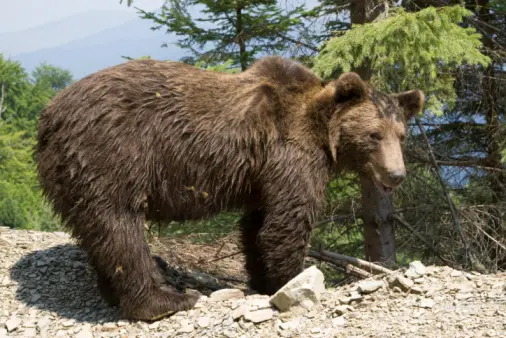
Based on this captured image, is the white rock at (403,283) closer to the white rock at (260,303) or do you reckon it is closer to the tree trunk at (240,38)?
the white rock at (260,303)

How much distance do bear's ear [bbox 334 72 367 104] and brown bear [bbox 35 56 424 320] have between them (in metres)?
0.01

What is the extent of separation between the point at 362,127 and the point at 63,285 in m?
3.56

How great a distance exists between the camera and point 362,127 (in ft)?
18.9

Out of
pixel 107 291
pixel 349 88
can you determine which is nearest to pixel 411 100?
pixel 349 88

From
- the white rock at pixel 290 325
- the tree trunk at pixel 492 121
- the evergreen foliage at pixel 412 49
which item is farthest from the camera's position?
the tree trunk at pixel 492 121

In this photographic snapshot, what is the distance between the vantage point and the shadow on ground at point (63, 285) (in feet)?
19.2

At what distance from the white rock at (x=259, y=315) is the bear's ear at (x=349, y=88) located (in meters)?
2.16

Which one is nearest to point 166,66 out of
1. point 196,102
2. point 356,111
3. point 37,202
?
point 196,102

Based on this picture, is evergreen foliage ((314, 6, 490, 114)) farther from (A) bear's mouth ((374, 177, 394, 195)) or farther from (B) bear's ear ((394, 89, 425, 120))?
(A) bear's mouth ((374, 177, 394, 195))

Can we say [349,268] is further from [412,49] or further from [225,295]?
[412,49]

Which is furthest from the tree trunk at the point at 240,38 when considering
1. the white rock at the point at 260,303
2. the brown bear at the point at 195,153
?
the white rock at the point at 260,303

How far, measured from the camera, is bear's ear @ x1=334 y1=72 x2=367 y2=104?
565 centimetres

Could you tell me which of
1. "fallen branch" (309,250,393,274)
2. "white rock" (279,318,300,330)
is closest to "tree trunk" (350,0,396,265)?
"fallen branch" (309,250,393,274)

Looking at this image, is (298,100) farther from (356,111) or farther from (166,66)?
(166,66)
